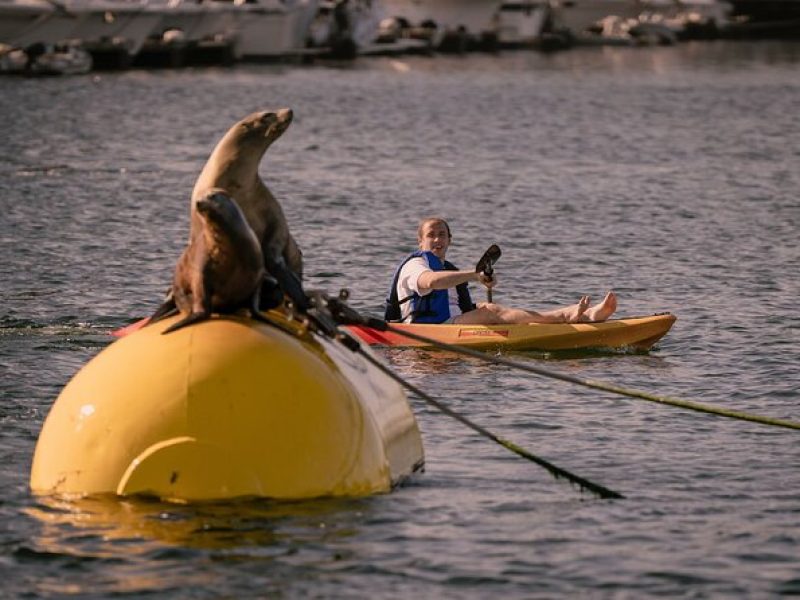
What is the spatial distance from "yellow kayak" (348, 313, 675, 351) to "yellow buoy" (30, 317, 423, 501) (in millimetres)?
7532

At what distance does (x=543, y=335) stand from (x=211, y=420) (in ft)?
28.6

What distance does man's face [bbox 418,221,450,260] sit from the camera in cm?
1978

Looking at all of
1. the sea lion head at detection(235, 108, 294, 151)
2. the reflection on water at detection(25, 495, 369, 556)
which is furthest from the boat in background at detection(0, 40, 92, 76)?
the reflection on water at detection(25, 495, 369, 556)

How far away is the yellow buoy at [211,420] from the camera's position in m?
11.9

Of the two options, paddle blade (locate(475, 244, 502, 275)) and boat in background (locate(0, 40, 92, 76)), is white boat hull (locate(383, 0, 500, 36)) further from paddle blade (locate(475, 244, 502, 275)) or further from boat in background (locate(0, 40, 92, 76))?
paddle blade (locate(475, 244, 502, 275))

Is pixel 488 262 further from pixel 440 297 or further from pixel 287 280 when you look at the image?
pixel 287 280

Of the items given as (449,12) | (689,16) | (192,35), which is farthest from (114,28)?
(689,16)

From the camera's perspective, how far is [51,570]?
1178 cm

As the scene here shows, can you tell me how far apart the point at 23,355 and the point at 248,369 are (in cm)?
797

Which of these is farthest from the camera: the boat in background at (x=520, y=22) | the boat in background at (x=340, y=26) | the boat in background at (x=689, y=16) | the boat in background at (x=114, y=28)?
the boat in background at (x=689, y=16)

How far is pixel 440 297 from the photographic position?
20.2 meters

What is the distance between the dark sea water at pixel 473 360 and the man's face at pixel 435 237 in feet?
3.19

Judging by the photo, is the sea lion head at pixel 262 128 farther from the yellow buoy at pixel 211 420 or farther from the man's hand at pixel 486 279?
the man's hand at pixel 486 279

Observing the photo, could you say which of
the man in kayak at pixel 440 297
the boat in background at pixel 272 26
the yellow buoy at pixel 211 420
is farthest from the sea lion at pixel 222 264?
the boat in background at pixel 272 26
